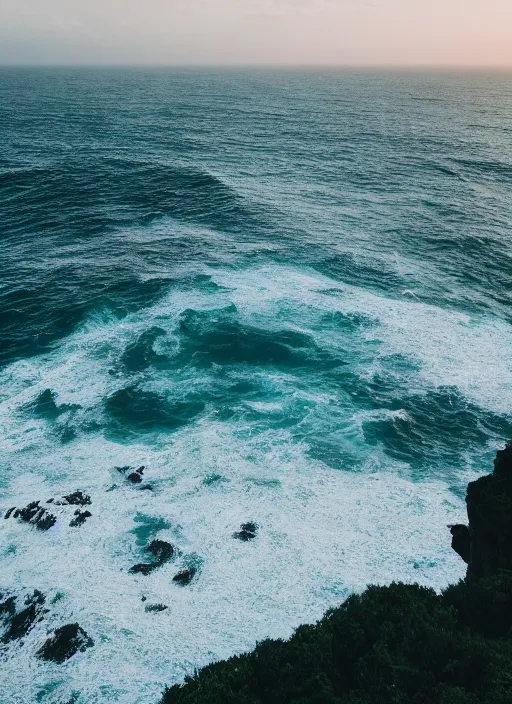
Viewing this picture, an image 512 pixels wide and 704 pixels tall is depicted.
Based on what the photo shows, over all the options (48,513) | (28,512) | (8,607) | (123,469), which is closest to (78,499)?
(48,513)

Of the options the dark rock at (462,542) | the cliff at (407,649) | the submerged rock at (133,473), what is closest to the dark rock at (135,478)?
the submerged rock at (133,473)

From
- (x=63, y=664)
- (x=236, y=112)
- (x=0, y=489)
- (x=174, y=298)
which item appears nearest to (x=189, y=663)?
(x=63, y=664)

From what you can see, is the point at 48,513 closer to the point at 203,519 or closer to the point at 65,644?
the point at 65,644

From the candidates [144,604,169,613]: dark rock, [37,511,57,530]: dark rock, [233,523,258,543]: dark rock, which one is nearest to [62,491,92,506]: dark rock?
[37,511,57,530]: dark rock

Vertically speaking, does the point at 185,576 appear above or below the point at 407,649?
below

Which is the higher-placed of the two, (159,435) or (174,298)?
(174,298)

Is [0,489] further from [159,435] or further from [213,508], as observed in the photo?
[213,508]
